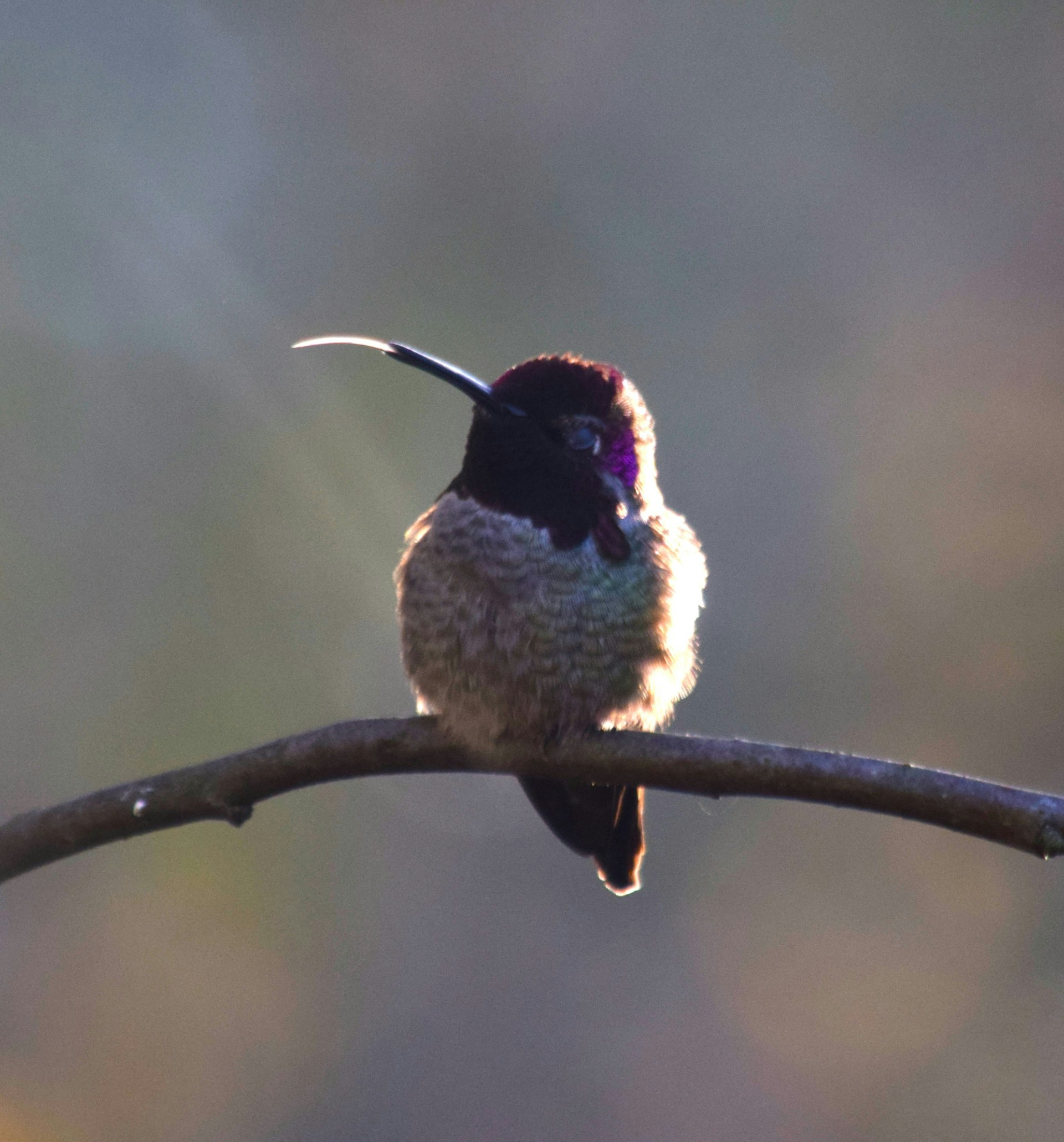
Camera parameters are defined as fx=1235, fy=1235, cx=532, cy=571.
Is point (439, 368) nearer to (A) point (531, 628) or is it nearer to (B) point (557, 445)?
(B) point (557, 445)

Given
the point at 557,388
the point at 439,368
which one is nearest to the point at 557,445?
the point at 557,388

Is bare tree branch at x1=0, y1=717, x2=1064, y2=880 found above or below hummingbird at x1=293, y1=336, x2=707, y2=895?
below

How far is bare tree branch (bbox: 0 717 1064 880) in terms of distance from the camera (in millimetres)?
1835

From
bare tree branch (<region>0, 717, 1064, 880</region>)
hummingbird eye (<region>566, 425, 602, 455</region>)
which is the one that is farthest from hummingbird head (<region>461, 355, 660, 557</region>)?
bare tree branch (<region>0, 717, 1064, 880</region>)

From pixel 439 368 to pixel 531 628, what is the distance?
634mm

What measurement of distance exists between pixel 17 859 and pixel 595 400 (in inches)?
62.4

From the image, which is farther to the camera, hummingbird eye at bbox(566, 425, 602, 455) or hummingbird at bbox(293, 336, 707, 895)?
hummingbird eye at bbox(566, 425, 602, 455)

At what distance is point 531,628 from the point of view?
2627mm

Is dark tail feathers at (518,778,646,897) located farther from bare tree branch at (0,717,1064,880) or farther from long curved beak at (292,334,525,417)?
long curved beak at (292,334,525,417)

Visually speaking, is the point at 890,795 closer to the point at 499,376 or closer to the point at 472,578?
the point at 472,578

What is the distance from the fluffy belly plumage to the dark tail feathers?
25 cm

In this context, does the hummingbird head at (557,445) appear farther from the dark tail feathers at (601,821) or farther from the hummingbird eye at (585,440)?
the dark tail feathers at (601,821)

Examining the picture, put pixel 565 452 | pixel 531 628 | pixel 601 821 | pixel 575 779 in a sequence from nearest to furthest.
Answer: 1. pixel 575 779
2. pixel 531 628
3. pixel 565 452
4. pixel 601 821

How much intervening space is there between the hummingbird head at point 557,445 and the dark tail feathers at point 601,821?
2.02ft
